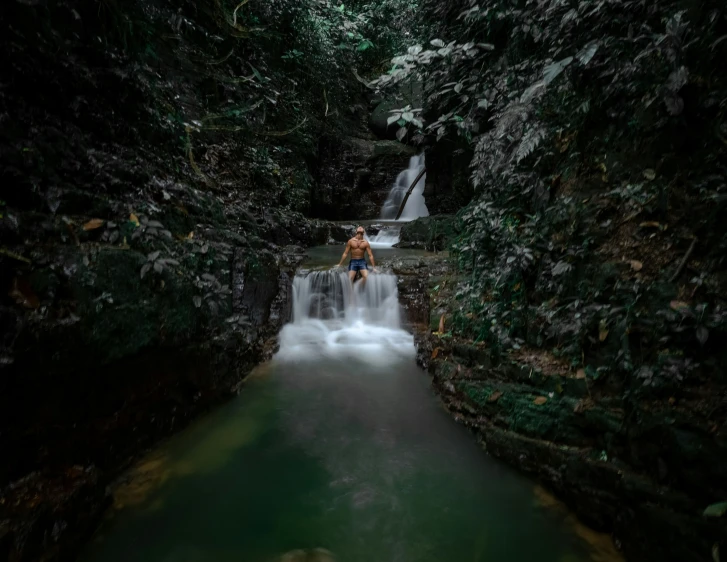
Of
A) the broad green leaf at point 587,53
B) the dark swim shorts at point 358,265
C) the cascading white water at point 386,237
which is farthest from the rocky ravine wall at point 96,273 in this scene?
the cascading white water at point 386,237

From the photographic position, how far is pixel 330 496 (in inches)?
135

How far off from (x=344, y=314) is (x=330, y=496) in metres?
4.79

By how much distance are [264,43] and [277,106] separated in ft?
5.93

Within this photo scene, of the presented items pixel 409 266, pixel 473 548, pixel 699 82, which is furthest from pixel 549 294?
pixel 409 266

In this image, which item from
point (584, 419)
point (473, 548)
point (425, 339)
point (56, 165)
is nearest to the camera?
point (473, 548)

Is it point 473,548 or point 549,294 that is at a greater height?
point 549,294

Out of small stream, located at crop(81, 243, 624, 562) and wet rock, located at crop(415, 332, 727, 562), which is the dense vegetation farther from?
small stream, located at crop(81, 243, 624, 562)

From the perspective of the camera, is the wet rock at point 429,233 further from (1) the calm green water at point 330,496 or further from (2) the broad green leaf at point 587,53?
(2) the broad green leaf at point 587,53

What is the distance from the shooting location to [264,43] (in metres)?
11.1

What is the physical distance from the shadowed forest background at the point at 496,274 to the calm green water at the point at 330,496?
0.29 m

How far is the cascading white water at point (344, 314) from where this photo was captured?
284 inches

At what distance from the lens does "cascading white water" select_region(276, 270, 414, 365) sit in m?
7.22

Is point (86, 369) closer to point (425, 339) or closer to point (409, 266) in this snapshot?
point (425, 339)

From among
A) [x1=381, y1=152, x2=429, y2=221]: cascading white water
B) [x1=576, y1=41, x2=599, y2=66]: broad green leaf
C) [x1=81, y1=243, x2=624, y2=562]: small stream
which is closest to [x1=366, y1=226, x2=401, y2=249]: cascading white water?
[x1=381, y1=152, x2=429, y2=221]: cascading white water
